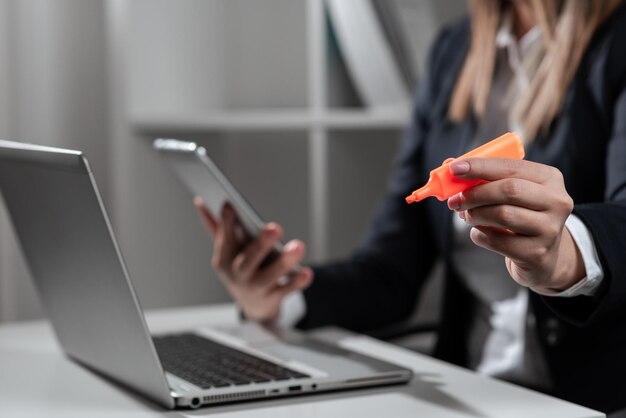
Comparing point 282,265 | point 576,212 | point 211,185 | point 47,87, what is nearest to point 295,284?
point 282,265

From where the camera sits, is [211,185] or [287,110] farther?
[287,110]

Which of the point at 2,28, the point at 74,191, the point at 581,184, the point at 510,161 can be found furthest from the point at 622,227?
the point at 2,28

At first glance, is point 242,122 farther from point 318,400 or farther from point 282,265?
point 318,400

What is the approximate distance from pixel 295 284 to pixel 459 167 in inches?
23.3

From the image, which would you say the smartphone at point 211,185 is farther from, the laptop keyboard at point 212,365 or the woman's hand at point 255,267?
the laptop keyboard at point 212,365

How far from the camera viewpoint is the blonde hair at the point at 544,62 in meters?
1.38

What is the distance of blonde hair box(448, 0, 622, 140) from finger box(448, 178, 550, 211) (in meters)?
0.59

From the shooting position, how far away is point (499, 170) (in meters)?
0.79

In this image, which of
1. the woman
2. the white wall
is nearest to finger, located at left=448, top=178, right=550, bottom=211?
the woman


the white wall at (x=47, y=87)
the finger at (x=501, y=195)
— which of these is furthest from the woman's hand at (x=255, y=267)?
the white wall at (x=47, y=87)

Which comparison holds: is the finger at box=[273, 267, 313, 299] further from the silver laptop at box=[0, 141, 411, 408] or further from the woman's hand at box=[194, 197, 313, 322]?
the silver laptop at box=[0, 141, 411, 408]

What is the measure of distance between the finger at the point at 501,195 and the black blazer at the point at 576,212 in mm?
170

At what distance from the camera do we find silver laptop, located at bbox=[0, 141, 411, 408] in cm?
91

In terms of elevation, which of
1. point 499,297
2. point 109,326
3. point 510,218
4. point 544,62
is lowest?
point 499,297
